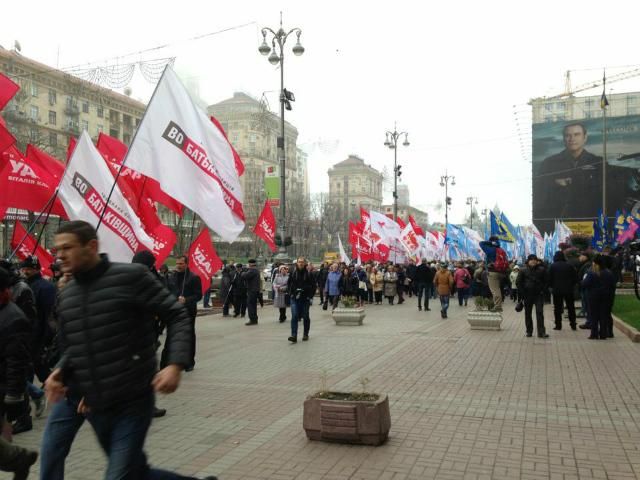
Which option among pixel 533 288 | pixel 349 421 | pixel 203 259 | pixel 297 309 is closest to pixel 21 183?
pixel 203 259

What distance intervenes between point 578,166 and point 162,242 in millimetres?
66478

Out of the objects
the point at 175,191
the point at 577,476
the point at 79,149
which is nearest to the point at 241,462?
the point at 577,476

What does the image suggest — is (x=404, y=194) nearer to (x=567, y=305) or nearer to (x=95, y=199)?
(x=567, y=305)

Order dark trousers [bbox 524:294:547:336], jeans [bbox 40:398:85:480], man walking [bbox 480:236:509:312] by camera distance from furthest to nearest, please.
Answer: man walking [bbox 480:236:509:312] → dark trousers [bbox 524:294:547:336] → jeans [bbox 40:398:85:480]

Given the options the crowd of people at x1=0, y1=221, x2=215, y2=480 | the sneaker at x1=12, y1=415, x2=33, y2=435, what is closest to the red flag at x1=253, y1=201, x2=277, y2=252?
the sneaker at x1=12, y1=415, x2=33, y2=435

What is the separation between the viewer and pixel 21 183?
10.4 m

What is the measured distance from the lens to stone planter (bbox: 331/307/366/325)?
651 inches

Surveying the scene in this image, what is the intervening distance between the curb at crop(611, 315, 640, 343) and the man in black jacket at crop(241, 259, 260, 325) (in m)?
8.97

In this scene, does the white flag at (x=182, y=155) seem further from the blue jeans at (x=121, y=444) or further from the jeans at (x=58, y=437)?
the blue jeans at (x=121, y=444)

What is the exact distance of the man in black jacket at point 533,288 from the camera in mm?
13492

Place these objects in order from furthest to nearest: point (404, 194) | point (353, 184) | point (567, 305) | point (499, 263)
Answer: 1. point (404, 194)
2. point (353, 184)
3. point (499, 263)
4. point (567, 305)

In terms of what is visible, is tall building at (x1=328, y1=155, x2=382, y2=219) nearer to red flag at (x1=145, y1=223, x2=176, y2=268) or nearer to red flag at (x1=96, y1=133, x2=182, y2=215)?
red flag at (x1=96, y1=133, x2=182, y2=215)

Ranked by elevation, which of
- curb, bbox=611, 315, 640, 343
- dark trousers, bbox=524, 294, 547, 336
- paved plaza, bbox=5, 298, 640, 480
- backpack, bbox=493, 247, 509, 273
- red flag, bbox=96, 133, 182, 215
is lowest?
paved plaza, bbox=5, 298, 640, 480

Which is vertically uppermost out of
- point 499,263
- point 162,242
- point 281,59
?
point 281,59
